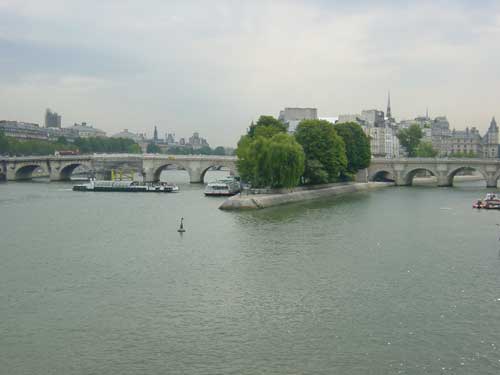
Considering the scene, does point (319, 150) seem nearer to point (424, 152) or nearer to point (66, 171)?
point (66, 171)

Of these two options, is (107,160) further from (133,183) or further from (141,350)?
(141,350)

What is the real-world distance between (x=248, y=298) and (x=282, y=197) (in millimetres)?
37969

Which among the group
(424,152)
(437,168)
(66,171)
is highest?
(424,152)

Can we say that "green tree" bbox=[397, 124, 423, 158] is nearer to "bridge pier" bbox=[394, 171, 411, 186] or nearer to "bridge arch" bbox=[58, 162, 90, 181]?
"bridge pier" bbox=[394, 171, 411, 186]

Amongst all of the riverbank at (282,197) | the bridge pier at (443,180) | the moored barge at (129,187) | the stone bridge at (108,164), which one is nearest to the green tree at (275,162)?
the riverbank at (282,197)

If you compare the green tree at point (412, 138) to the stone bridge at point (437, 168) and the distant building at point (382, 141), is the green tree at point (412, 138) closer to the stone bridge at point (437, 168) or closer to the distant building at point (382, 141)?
the distant building at point (382, 141)

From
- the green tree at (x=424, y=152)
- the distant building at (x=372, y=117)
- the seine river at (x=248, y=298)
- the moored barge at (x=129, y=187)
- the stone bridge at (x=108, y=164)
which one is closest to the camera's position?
the seine river at (x=248, y=298)

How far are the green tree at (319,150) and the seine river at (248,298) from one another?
88.4 feet

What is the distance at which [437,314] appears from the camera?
77.4ft

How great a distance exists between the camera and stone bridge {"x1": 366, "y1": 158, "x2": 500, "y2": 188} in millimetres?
92438

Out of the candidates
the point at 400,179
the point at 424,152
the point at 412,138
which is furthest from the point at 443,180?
the point at 412,138

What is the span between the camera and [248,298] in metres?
25.7

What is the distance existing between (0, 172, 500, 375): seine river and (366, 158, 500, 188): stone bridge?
47558mm

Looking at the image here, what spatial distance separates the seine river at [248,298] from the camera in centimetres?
1928
